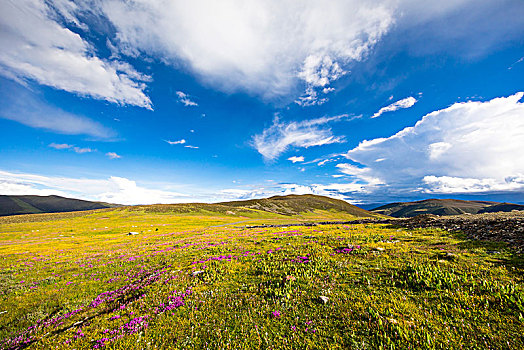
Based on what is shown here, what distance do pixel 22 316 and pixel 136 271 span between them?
6.59 m

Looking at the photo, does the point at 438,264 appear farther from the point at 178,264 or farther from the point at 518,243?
the point at 178,264

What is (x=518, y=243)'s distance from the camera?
38.2ft

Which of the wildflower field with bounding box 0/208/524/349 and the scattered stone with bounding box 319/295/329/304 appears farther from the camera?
the scattered stone with bounding box 319/295/329/304

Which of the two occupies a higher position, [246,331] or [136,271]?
[246,331]

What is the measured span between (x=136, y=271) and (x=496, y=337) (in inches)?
827

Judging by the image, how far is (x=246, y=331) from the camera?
6449mm

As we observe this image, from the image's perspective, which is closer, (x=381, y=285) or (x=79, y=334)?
(x=79, y=334)

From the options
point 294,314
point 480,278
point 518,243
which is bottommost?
Answer: point 294,314

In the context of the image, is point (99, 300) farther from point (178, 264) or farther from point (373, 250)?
point (373, 250)

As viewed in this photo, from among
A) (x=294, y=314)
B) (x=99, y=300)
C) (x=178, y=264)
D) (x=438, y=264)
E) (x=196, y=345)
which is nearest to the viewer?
(x=196, y=345)

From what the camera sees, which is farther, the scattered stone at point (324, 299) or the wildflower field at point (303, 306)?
the scattered stone at point (324, 299)

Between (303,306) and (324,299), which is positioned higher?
(324,299)

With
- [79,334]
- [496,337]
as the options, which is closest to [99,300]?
[79,334]

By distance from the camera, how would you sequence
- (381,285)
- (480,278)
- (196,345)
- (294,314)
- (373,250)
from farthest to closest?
(373,250) < (381,285) < (480,278) < (294,314) < (196,345)
